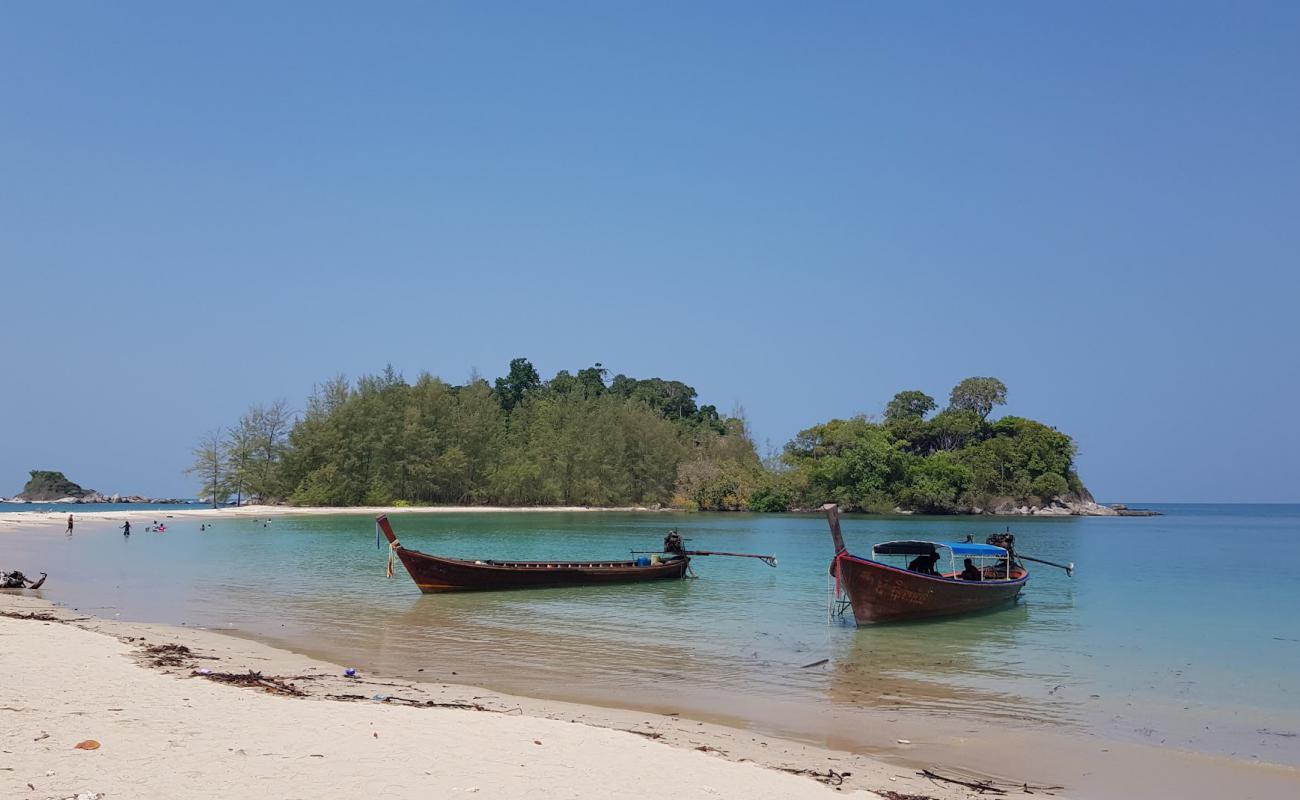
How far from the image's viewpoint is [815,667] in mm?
11914

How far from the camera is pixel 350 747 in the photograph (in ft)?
20.0

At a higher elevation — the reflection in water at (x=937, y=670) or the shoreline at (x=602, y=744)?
the shoreline at (x=602, y=744)

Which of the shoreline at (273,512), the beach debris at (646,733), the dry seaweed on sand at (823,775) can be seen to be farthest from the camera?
the shoreline at (273,512)

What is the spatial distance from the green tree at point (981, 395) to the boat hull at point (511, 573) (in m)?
65.8

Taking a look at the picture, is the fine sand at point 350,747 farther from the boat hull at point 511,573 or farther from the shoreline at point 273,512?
the shoreline at point 273,512

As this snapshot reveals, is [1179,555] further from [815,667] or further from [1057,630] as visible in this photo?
[815,667]

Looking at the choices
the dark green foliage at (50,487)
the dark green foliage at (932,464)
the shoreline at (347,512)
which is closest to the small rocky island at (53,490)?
the dark green foliage at (50,487)

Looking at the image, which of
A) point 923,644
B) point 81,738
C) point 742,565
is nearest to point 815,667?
point 923,644

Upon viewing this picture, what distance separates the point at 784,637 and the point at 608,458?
205 ft

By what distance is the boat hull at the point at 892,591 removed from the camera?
1549cm

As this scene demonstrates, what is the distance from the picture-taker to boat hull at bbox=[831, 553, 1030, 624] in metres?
15.5

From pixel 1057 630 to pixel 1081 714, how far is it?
7202 millimetres

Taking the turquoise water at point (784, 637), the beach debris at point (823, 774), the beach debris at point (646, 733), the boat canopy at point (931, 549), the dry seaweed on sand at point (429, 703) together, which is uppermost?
the boat canopy at point (931, 549)

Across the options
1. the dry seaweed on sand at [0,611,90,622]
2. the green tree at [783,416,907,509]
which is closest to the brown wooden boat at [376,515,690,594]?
the dry seaweed on sand at [0,611,90,622]
